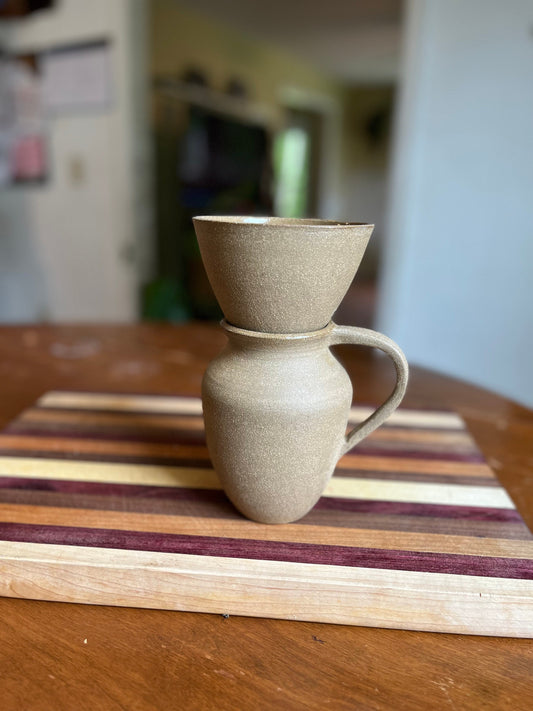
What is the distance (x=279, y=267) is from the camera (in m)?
0.45

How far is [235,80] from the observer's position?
436cm

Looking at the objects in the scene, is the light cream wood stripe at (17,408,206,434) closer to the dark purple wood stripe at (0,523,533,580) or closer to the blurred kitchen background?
the dark purple wood stripe at (0,523,533,580)

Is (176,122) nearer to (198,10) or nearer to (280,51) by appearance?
(198,10)

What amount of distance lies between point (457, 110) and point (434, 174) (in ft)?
0.72

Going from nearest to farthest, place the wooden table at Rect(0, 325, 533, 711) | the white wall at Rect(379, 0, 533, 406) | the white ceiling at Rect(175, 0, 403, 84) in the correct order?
the wooden table at Rect(0, 325, 533, 711), the white wall at Rect(379, 0, 533, 406), the white ceiling at Rect(175, 0, 403, 84)

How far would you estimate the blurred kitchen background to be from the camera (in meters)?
1.86

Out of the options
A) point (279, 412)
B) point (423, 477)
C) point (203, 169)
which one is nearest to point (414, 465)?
point (423, 477)

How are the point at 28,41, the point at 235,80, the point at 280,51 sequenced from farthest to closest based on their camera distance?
Answer: the point at 280,51 < the point at 235,80 < the point at 28,41

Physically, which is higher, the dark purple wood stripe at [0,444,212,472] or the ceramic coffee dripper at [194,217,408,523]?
the ceramic coffee dripper at [194,217,408,523]

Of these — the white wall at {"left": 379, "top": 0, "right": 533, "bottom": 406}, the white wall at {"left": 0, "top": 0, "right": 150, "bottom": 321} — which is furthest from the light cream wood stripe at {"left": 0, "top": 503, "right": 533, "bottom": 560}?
the white wall at {"left": 0, "top": 0, "right": 150, "bottom": 321}

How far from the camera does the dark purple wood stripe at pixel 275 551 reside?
1.57ft

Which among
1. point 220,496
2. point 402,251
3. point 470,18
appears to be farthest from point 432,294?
point 220,496

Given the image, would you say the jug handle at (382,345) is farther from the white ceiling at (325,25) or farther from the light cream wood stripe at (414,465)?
the white ceiling at (325,25)

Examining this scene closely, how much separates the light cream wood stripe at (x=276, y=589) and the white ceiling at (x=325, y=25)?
4.01 metres
